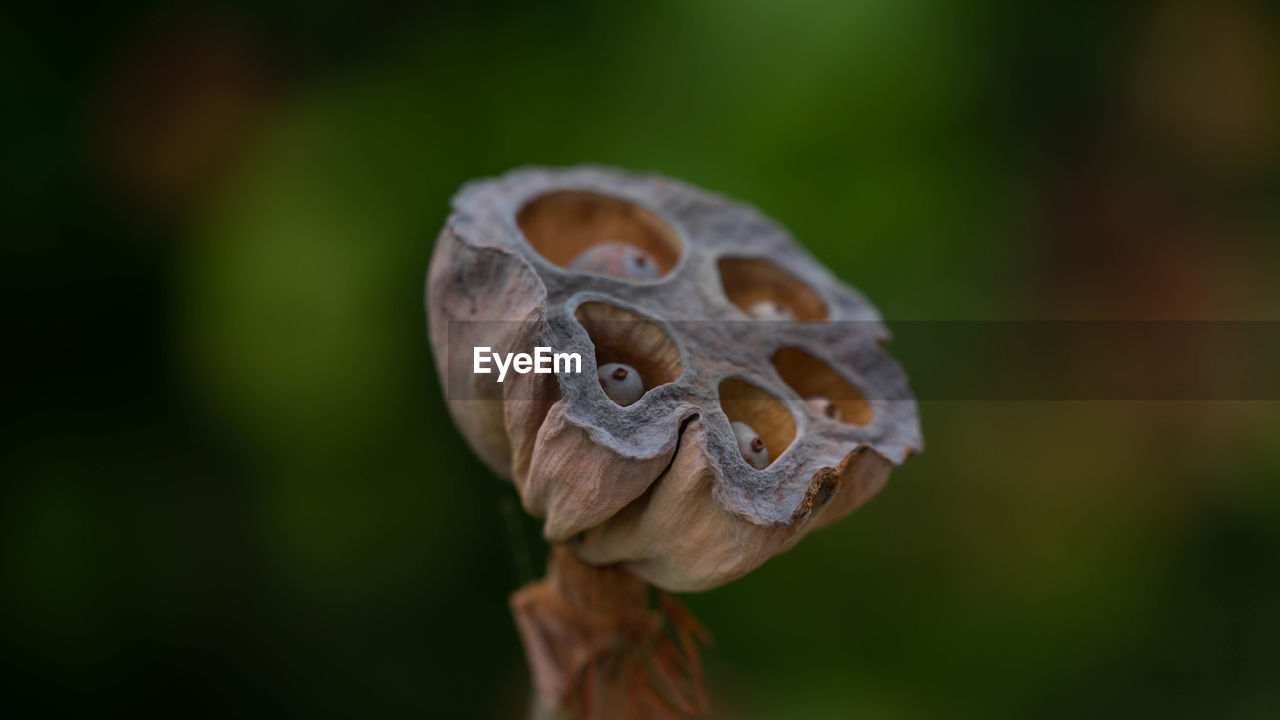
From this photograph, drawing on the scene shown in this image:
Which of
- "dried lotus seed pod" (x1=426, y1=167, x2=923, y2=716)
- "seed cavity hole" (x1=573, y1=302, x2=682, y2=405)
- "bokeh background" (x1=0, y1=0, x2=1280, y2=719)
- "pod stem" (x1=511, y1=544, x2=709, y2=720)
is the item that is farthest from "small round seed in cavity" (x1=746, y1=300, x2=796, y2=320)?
"bokeh background" (x1=0, y1=0, x2=1280, y2=719)

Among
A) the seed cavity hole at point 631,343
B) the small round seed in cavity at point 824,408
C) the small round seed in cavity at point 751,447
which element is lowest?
the small round seed in cavity at point 751,447

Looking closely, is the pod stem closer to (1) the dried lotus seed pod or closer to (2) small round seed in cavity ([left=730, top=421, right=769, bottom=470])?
(1) the dried lotus seed pod

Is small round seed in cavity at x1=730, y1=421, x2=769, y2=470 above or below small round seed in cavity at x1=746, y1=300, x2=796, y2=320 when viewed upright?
below

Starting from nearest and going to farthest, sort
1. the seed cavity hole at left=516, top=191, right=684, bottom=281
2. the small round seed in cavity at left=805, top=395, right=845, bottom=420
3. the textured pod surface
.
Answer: the textured pod surface → the small round seed in cavity at left=805, top=395, right=845, bottom=420 → the seed cavity hole at left=516, top=191, right=684, bottom=281

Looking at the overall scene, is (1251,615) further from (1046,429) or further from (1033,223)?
(1033,223)

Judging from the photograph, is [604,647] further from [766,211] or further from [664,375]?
[766,211]

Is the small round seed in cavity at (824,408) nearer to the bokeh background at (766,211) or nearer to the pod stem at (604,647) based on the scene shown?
the pod stem at (604,647)

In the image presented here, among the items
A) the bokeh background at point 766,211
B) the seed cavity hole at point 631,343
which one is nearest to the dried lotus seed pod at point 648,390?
the seed cavity hole at point 631,343
